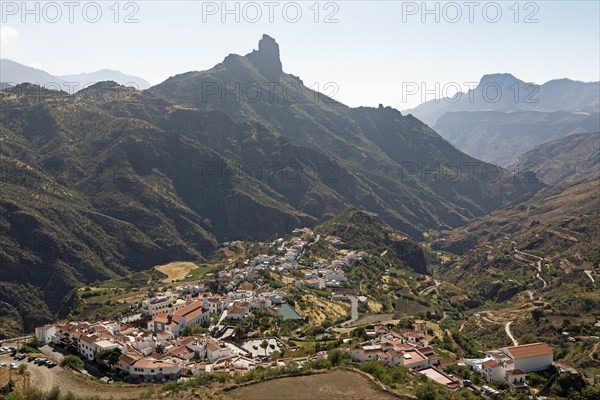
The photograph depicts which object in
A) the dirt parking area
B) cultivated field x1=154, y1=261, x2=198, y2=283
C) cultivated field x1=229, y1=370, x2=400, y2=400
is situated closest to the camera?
cultivated field x1=229, y1=370, x2=400, y2=400

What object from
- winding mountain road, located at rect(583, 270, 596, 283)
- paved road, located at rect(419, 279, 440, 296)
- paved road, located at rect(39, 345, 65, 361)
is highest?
paved road, located at rect(39, 345, 65, 361)

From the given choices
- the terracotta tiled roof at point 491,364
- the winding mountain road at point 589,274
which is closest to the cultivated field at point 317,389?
the terracotta tiled roof at point 491,364

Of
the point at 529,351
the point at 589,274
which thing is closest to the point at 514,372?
the point at 529,351

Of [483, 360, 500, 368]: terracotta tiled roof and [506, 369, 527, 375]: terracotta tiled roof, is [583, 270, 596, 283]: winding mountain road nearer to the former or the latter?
[506, 369, 527, 375]: terracotta tiled roof

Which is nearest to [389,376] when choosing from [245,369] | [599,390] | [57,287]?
[245,369]

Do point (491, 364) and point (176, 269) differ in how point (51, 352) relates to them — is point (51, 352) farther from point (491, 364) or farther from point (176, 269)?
point (176, 269)

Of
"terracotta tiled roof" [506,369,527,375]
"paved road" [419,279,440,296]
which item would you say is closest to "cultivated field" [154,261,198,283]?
"paved road" [419,279,440,296]

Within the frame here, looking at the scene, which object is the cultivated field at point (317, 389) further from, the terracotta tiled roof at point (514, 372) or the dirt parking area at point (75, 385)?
the terracotta tiled roof at point (514, 372)

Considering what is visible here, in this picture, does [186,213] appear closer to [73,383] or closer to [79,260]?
[79,260]

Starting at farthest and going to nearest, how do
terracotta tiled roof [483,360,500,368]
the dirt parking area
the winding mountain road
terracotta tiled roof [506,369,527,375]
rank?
the winding mountain road → terracotta tiled roof [483,360,500,368] → terracotta tiled roof [506,369,527,375] → the dirt parking area

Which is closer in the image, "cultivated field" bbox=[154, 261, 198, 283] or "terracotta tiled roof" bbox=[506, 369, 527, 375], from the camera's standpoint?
"terracotta tiled roof" bbox=[506, 369, 527, 375]
